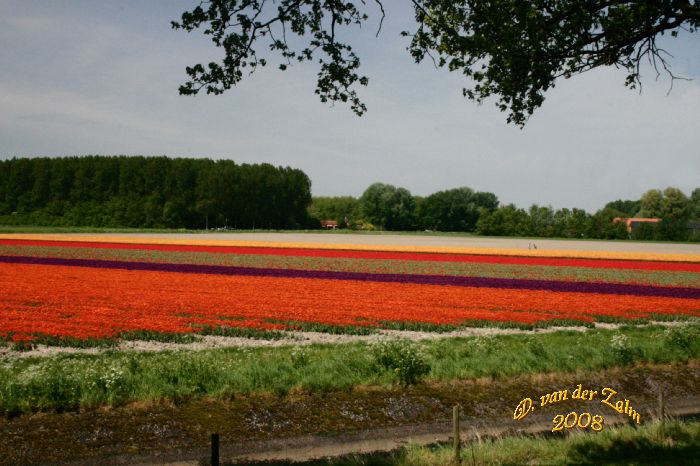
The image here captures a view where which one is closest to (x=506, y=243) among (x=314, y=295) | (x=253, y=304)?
(x=314, y=295)

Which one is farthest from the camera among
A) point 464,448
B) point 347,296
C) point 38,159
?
point 38,159

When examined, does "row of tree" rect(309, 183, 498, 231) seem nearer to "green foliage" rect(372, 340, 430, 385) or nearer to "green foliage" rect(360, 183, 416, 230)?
"green foliage" rect(360, 183, 416, 230)

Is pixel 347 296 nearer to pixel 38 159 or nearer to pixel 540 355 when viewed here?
pixel 540 355

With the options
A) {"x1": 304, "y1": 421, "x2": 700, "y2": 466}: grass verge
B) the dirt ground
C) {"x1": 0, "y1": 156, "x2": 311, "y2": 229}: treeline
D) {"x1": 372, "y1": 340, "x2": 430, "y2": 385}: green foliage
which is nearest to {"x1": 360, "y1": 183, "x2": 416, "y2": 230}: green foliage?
{"x1": 0, "y1": 156, "x2": 311, "y2": 229}: treeline

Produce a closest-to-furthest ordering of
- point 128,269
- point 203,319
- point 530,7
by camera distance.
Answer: point 530,7, point 203,319, point 128,269

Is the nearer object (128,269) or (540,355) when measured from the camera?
(540,355)

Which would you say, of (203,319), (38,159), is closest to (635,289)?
(203,319)

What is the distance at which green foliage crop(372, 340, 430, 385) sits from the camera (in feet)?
43.4

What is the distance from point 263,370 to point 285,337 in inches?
213

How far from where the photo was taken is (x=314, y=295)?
27.2 m

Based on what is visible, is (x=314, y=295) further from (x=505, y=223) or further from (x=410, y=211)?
(x=410, y=211)

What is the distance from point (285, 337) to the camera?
1866 centimetres

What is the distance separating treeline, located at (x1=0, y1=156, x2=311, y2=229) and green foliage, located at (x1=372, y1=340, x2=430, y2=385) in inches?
5049

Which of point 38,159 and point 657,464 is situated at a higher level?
point 38,159
